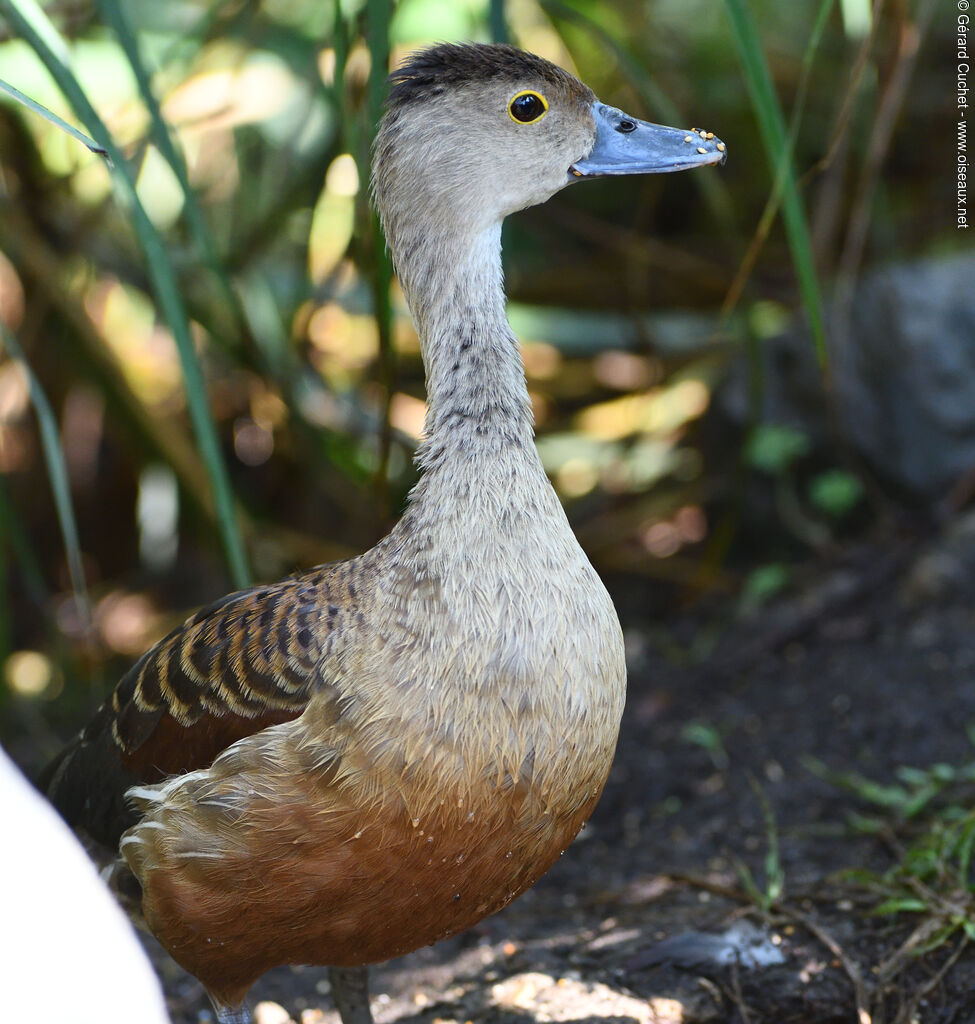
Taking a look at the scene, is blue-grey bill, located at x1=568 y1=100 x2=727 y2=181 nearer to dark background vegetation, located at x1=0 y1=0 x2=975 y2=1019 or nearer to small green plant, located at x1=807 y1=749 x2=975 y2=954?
dark background vegetation, located at x1=0 y1=0 x2=975 y2=1019

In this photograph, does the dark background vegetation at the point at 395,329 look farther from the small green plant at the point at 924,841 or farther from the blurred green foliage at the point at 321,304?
the small green plant at the point at 924,841

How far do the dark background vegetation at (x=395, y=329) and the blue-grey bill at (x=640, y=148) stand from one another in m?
1.33

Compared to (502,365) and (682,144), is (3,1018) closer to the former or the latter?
(502,365)

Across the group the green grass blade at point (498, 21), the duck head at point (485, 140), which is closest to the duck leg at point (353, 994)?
the duck head at point (485, 140)

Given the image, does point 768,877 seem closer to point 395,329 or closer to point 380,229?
point 380,229

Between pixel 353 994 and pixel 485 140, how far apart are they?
6.52 feet

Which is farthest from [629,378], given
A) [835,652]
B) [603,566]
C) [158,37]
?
[158,37]

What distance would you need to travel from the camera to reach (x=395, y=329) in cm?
580

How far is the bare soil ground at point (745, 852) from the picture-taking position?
277 cm

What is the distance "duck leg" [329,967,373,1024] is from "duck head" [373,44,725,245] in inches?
67.9

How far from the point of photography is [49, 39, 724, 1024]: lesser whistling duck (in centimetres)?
229

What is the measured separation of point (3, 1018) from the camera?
55.2 inches

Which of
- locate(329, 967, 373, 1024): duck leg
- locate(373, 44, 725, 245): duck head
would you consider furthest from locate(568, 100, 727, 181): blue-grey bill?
locate(329, 967, 373, 1024): duck leg

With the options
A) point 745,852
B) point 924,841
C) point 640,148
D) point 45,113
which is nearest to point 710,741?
point 745,852
